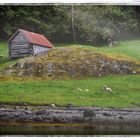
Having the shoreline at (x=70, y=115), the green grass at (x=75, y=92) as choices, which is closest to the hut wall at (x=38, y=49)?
the green grass at (x=75, y=92)

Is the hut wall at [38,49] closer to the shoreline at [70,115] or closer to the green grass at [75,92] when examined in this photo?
the green grass at [75,92]

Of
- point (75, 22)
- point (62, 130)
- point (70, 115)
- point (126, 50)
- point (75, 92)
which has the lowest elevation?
point (62, 130)

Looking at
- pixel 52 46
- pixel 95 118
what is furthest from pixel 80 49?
pixel 95 118

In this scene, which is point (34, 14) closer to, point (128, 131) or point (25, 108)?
point (25, 108)

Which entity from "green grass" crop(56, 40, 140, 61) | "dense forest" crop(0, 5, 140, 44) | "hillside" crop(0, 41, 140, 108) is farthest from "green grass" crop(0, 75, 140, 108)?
"dense forest" crop(0, 5, 140, 44)

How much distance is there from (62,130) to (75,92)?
20.2 inches

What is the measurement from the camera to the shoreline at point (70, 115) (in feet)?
24.0

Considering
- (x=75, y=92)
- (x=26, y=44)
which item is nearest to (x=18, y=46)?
(x=26, y=44)

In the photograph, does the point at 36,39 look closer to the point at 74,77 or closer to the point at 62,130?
the point at 74,77

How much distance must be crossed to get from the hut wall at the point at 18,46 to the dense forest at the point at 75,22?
10 cm

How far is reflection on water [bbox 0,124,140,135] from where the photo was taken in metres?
7.25

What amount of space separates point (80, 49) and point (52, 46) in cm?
36

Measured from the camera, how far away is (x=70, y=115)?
289 inches

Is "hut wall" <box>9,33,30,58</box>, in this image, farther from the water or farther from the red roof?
the water
